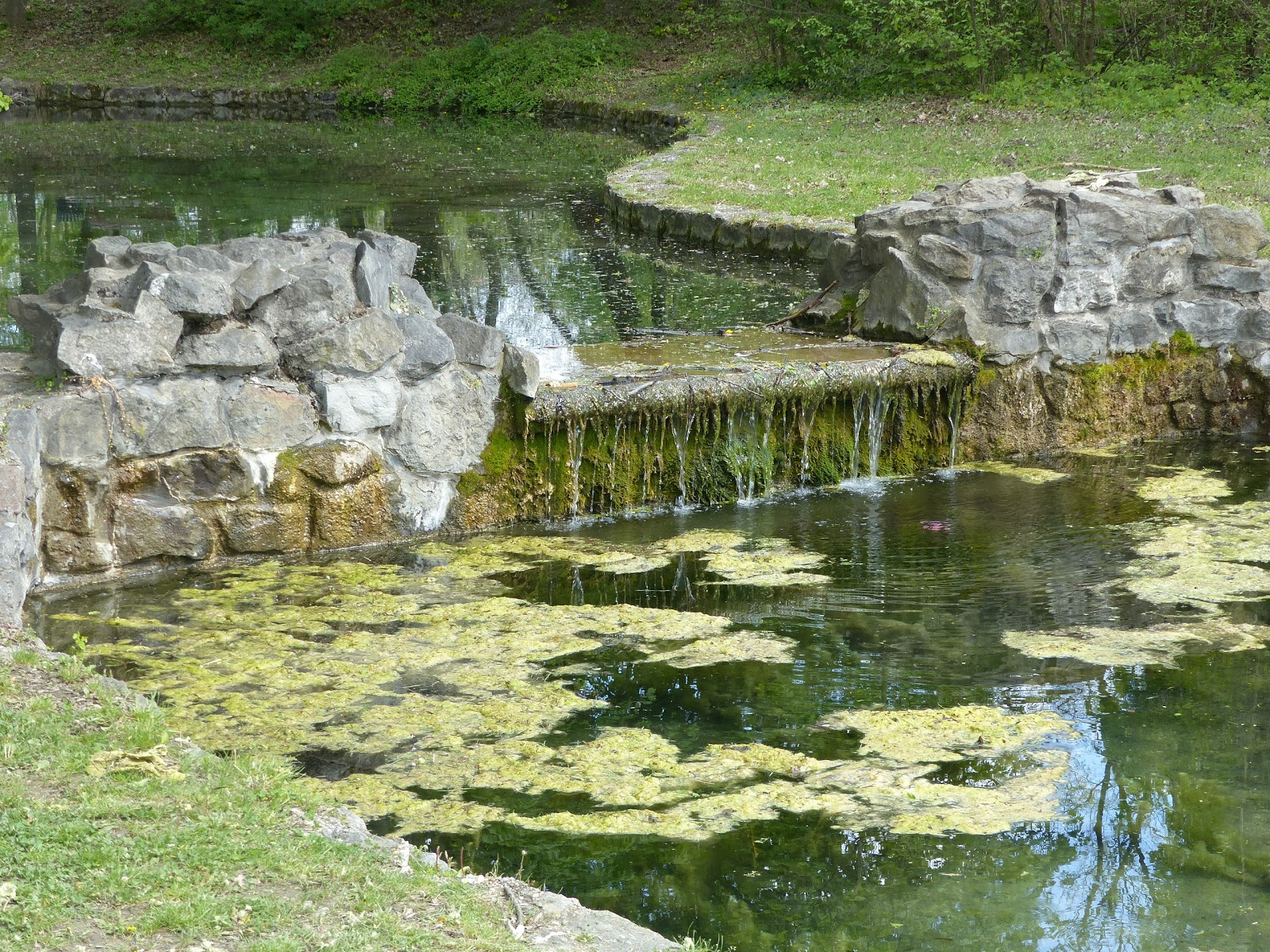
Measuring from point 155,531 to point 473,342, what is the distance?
77.4 inches

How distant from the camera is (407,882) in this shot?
11.0ft

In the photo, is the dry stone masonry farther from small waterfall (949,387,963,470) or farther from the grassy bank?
the grassy bank

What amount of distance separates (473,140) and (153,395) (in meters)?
19.1

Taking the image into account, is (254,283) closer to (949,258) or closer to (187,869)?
(187,869)

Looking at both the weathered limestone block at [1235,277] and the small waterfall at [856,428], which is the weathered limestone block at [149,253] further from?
the weathered limestone block at [1235,277]

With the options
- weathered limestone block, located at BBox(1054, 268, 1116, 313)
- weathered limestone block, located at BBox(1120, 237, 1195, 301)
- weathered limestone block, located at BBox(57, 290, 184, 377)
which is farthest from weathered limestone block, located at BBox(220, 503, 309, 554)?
weathered limestone block, located at BBox(1120, 237, 1195, 301)

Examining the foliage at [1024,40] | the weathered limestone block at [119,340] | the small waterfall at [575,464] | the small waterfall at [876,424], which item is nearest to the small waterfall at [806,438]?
the small waterfall at [876,424]

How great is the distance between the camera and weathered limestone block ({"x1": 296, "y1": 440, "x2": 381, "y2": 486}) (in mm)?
7008

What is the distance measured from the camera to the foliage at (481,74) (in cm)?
3025

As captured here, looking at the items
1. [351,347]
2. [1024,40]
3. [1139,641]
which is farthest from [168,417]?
[1024,40]

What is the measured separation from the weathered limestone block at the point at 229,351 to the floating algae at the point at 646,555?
1275 millimetres

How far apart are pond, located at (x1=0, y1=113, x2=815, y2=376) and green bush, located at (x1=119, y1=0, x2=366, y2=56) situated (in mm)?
7943

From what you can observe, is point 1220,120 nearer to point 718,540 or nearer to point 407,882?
point 718,540

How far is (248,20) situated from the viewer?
34031 mm
